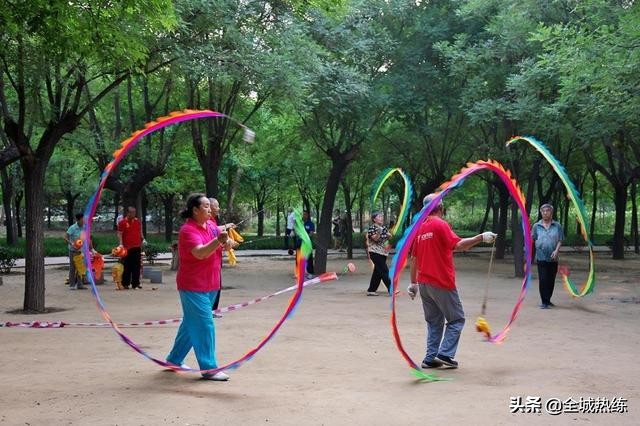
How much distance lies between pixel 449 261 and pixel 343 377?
1795 millimetres

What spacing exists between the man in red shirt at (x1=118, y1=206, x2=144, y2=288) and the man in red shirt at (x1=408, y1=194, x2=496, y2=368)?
34.1 feet

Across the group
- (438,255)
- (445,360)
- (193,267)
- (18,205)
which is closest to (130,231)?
(193,267)

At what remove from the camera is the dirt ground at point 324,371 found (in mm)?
6062

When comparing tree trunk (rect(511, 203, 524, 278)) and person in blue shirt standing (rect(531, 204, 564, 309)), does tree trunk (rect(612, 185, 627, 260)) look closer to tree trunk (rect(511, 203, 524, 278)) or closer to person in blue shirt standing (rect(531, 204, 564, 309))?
tree trunk (rect(511, 203, 524, 278))

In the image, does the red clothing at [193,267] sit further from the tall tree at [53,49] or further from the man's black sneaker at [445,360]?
the tall tree at [53,49]

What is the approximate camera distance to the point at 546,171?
35.1 metres

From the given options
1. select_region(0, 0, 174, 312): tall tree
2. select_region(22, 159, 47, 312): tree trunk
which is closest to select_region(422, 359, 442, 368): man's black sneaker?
select_region(0, 0, 174, 312): tall tree

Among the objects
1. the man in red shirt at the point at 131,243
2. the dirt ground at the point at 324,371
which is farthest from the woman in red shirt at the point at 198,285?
the man in red shirt at the point at 131,243

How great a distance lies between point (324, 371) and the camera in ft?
26.0

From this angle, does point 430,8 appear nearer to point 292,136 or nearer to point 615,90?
point 292,136

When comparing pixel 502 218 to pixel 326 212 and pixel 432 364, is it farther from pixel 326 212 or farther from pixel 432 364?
pixel 432 364

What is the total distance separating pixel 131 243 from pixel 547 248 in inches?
386

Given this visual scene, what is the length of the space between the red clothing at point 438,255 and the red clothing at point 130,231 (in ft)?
35.6

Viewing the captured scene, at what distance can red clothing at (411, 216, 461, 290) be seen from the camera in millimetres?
8023
